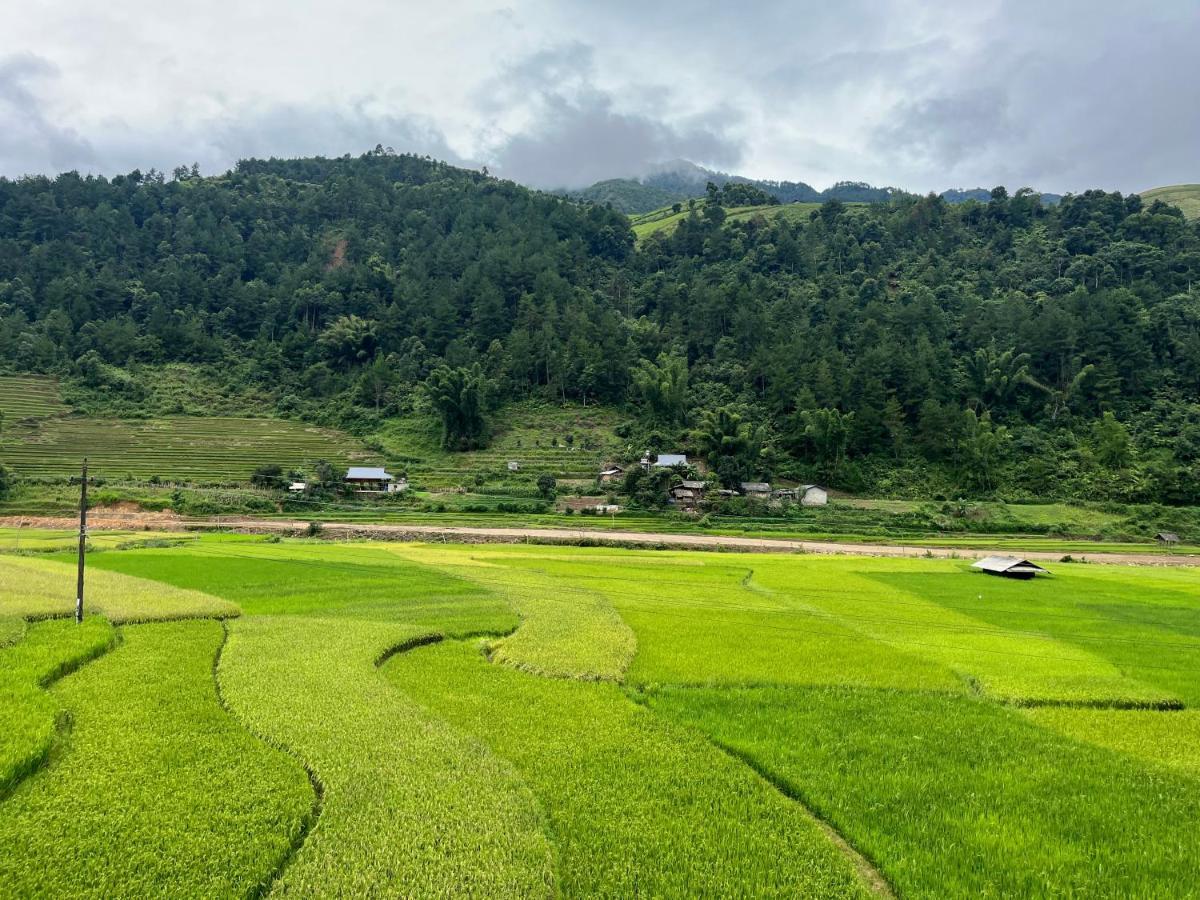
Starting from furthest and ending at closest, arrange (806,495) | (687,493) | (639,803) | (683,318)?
(683,318), (806,495), (687,493), (639,803)

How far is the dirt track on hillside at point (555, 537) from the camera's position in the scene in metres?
40.4

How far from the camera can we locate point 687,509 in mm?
54906

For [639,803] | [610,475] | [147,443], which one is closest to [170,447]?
[147,443]

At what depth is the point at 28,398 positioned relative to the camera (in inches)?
3000

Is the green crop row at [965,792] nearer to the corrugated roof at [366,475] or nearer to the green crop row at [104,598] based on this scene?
the green crop row at [104,598]

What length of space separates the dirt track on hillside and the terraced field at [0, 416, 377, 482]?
1171cm

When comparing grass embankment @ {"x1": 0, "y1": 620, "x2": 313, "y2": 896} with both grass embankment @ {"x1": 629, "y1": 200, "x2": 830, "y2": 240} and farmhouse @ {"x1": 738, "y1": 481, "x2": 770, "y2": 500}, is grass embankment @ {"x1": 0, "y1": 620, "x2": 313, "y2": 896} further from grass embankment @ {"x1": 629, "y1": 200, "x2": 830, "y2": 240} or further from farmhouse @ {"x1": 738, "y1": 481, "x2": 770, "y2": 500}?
grass embankment @ {"x1": 629, "y1": 200, "x2": 830, "y2": 240}

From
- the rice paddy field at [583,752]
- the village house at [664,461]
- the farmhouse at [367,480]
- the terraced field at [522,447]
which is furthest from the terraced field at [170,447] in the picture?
the rice paddy field at [583,752]

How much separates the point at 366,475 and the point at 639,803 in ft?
183

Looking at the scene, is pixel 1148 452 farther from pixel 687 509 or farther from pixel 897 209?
pixel 897 209

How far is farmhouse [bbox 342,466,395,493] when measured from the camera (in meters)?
58.3

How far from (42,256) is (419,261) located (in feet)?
205

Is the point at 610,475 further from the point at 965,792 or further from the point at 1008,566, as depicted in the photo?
the point at 965,792

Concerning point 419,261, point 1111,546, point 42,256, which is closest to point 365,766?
point 1111,546
